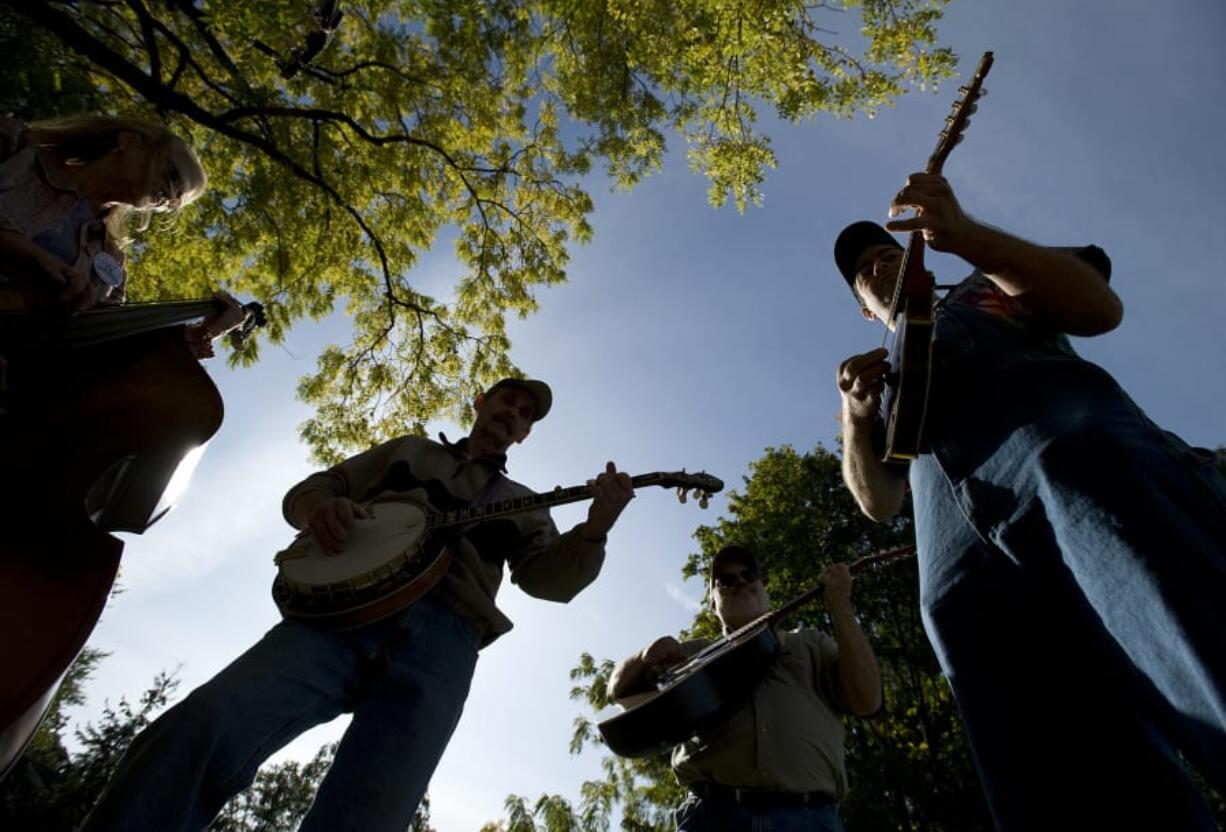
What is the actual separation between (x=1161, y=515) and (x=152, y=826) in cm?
226

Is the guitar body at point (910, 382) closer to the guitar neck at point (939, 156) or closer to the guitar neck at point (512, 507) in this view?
the guitar neck at point (939, 156)

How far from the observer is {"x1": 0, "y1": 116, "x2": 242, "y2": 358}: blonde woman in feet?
6.70

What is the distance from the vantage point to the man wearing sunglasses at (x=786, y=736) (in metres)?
2.86

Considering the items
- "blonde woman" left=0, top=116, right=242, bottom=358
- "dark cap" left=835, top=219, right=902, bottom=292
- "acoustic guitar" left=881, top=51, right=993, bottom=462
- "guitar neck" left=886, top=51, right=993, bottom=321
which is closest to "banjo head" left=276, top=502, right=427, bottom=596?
"blonde woman" left=0, top=116, right=242, bottom=358

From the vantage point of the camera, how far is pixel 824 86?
6453 millimetres

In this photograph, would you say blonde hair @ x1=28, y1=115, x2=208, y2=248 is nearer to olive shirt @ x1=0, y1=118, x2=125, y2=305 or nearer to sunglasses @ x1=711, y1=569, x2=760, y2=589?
olive shirt @ x1=0, y1=118, x2=125, y2=305

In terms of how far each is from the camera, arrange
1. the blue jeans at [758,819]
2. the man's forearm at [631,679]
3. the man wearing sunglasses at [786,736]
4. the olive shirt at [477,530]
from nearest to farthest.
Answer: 1. the olive shirt at [477,530]
2. the blue jeans at [758,819]
3. the man wearing sunglasses at [786,736]
4. the man's forearm at [631,679]

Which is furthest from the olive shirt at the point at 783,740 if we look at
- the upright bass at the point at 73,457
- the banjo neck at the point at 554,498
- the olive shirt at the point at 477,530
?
the upright bass at the point at 73,457

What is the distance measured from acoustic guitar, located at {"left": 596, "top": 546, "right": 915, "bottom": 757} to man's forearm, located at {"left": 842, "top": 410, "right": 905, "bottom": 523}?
1411mm

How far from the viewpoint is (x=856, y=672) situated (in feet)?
Answer: 10.7

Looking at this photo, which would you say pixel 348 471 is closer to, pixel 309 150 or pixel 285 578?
pixel 285 578

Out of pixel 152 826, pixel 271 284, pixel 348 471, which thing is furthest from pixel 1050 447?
pixel 271 284

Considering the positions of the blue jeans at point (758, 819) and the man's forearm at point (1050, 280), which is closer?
the man's forearm at point (1050, 280)

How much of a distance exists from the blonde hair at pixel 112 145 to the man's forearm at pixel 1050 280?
3.01 metres
